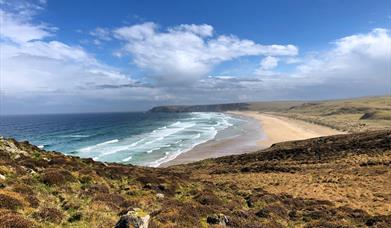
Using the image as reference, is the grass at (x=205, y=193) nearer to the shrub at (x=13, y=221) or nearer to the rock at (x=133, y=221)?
the shrub at (x=13, y=221)

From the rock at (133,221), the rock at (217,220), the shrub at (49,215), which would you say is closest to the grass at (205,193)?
the shrub at (49,215)

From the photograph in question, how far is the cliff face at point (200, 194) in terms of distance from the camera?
1292 centimetres

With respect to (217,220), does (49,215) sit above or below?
above

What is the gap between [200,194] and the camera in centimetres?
2214

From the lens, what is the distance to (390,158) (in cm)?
3859

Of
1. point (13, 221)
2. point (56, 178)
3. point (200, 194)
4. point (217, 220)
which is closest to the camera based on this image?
point (13, 221)

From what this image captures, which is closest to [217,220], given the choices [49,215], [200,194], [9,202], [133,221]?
[133,221]

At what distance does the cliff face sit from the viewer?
509 inches

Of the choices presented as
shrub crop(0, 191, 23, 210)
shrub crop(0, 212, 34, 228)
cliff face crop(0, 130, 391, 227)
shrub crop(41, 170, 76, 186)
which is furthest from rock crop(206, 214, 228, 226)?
shrub crop(41, 170, 76, 186)

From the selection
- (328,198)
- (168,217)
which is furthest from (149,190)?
(328,198)

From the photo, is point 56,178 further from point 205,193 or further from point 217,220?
point 205,193

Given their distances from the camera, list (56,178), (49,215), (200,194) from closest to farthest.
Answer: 1. (49,215)
2. (56,178)
3. (200,194)

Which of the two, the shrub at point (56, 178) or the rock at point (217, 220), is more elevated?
the shrub at point (56, 178)

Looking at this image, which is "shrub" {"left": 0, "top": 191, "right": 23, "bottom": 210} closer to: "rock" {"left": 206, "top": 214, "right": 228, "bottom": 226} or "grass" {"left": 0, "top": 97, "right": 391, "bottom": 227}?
"grass" {"left": 0, "top": 97, "right": 391, "bottom": 227}
